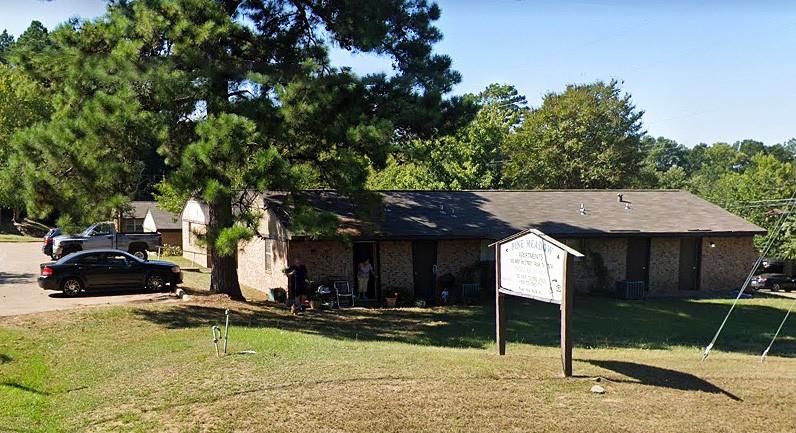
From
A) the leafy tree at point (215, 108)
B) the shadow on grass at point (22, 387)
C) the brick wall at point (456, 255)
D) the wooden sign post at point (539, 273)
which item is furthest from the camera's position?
the brick wall at point (456, 255)

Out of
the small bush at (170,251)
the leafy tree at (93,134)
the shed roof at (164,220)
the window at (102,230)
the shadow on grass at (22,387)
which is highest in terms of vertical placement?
the leafy tree at (93,134)

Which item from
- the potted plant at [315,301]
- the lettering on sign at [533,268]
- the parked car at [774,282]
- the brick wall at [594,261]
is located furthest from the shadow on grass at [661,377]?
the parked car at [774,282]

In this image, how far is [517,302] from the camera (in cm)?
2414

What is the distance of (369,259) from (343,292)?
5.39 ft

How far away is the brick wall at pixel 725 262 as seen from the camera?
89.9ft

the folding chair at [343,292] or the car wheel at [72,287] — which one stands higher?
the car wheel at [72,287]

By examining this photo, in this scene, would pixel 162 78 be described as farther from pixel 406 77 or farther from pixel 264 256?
pixel 264 256

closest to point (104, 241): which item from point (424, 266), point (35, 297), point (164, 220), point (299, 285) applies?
point (164, 220)

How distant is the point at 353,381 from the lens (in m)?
10.0

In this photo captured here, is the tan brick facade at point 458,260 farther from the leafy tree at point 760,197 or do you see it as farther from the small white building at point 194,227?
the leafy tree at point 760,197

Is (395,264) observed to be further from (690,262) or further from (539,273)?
(539,273)

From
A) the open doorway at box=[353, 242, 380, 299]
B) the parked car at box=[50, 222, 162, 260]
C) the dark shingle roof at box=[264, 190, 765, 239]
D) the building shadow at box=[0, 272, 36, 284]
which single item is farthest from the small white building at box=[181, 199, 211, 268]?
the open doorway at box=[353, 242, 380, 299]

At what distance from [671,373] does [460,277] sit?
514 inches

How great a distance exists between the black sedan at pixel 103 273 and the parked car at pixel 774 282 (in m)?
24.9
